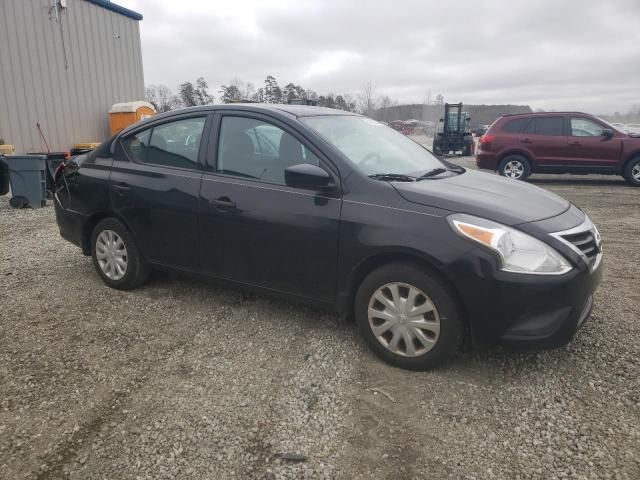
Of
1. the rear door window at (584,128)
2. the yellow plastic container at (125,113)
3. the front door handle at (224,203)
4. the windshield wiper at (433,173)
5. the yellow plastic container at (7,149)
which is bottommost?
the front door handle at (224,203)

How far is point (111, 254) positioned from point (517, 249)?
10.8 ft

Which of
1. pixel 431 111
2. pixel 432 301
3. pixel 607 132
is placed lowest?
pixel 432 301

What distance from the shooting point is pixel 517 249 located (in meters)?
2.55

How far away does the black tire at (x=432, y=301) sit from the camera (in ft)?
8.70

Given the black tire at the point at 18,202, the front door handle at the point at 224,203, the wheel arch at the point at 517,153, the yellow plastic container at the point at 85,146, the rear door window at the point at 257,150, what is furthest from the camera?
the yellow plastic container at the point at 85,146

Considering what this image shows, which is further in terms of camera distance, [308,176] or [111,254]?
[111,254]

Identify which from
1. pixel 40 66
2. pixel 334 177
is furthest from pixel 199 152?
pixel 40 66

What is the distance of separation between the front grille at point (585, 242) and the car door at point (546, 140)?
9027mm

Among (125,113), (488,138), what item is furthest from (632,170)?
(125,113)

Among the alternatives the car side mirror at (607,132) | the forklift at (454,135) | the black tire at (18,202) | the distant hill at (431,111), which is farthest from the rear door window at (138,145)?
the distant hill at (431,111)

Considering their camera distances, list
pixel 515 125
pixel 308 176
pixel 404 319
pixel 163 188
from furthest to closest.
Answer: pixel 515 125
pixel 163 188
pixel 308 176
pixel 404 319

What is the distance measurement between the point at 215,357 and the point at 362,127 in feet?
6.79

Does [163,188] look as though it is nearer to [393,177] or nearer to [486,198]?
[393,177]

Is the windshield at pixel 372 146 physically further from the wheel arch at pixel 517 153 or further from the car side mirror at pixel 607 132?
the car side mirror at pixel 607 132
